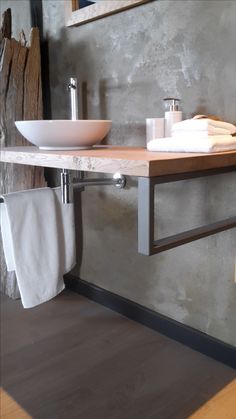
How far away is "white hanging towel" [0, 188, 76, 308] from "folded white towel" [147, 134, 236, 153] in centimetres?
70

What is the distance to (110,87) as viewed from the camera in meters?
1.75

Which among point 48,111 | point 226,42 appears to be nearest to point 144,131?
point 226,42

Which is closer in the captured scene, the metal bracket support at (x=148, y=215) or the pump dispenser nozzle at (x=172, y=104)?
the metal bracket support at (x=148, y=215)

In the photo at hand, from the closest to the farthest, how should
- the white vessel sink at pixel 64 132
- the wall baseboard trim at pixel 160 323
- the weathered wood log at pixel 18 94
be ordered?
the white vessel sink at pixel 64 132, the wall baseboard trim at pixel 160 323, the weathered wood log at pixel 18 94

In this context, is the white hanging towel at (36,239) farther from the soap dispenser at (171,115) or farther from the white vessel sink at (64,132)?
the soap dispenser at (171,115)

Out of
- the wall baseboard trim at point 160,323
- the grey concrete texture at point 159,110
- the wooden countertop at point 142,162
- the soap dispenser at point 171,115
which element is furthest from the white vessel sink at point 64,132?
the wall baseboard trim at point 160,323

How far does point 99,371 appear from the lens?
1.49 m

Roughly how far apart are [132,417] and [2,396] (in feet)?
1.60

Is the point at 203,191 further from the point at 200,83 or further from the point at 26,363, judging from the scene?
the point at 26,363

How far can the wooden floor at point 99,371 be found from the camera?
1.29m

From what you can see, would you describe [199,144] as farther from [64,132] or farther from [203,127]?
[64,132]

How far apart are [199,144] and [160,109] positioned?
0.55 meters

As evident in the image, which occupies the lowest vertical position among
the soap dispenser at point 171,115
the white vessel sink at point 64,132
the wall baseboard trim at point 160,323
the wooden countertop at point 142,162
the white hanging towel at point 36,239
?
the wall baseboard trim at point 160,323

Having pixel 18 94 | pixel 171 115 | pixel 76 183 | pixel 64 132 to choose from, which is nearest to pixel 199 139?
pixel 171 115
